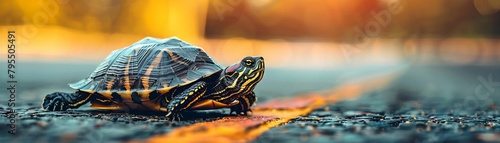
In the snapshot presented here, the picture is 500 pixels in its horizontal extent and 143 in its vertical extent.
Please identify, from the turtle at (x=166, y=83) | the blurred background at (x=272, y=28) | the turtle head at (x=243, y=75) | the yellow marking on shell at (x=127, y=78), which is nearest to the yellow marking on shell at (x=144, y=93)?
the turtle at (x=166, y=83)

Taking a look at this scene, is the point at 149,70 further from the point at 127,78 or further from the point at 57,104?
the point at 57,104

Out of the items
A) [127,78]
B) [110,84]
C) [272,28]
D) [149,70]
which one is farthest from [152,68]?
[272,28]

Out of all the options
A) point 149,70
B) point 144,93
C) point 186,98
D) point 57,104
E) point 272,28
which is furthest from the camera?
point 272,28

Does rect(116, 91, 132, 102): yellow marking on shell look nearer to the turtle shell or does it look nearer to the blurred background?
the turtle shell

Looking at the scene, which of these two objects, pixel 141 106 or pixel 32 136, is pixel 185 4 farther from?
pixel 32 136

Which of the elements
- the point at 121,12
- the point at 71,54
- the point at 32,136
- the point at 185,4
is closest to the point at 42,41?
the point at 71,54

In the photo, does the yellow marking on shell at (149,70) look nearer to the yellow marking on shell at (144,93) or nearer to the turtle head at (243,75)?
the yellow marking on shell at (144,93)
